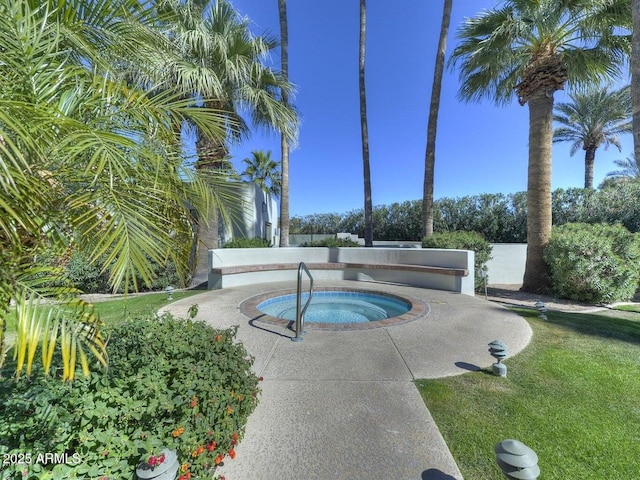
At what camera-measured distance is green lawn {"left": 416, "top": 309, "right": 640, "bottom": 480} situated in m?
1.85

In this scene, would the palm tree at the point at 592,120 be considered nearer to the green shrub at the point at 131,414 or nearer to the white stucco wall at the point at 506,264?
the white stucco wall at the point at 506,264

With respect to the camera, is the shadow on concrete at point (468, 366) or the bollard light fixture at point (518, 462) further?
the shadow on concrete at point (468, 366)

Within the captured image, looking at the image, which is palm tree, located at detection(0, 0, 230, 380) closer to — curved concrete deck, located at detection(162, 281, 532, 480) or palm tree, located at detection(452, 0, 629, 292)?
curved concrete deck, located at detection(162, 281, 532, 480)

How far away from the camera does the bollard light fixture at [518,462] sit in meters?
1.41

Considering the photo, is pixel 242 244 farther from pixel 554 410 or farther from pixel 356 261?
pixel 554 410

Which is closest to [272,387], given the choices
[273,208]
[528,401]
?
[528,401]

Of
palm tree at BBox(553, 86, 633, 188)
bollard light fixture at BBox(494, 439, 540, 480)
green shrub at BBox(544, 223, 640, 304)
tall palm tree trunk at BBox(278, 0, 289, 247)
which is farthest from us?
palm tree at BBox(553, 86, 633, 188)

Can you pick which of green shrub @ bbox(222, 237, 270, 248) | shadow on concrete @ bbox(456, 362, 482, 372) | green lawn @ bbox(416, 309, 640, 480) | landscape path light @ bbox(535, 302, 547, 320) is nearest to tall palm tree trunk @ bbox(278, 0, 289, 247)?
green shrub @ bbox(222, 237, 270, 248)

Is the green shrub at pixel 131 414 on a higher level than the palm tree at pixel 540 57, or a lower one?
lower

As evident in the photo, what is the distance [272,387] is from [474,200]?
20139 mm

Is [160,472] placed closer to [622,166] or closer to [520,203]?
[520,203]

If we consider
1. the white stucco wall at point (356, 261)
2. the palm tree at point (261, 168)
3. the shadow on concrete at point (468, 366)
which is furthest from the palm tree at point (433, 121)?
the palm tree at point (261, 168)

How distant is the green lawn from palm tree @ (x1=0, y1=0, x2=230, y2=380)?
2.61 m

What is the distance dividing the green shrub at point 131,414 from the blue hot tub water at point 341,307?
3816mm
